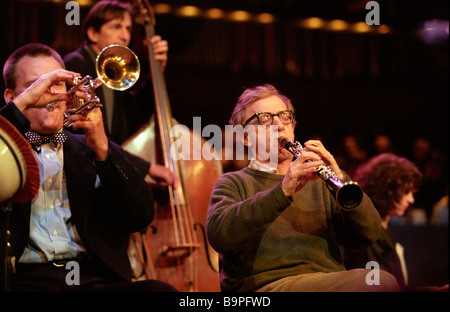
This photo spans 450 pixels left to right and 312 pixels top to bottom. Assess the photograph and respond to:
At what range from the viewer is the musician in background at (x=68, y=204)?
1.98 m

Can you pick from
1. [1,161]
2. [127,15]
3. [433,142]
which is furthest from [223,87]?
[1,161]

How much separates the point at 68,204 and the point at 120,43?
4.38 ft

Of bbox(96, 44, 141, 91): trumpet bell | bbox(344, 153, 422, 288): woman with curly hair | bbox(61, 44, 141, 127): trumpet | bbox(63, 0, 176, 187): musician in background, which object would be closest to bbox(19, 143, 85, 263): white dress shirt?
bbox(61, 44, 141, 127): trumpet

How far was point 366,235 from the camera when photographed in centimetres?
206

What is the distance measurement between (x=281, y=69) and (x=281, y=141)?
364cm

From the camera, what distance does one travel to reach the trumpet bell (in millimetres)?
2146

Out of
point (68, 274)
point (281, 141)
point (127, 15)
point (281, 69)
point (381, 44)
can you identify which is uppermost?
point (381, 44)

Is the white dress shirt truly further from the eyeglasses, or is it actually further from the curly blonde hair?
the curly blonde hair

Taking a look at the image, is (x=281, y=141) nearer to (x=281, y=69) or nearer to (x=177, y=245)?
(x=177, y=245)

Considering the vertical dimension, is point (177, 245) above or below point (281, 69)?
below

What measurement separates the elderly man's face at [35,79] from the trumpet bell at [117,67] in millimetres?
167

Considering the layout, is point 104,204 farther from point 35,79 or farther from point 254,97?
point 254,97

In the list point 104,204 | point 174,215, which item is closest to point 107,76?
point 104,204

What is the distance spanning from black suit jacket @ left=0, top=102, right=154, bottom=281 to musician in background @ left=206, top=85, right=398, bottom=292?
32 centimetres
